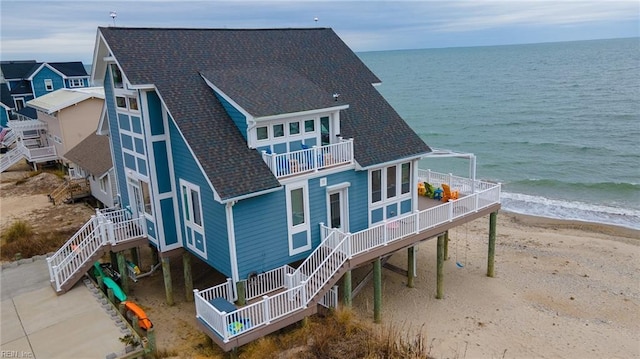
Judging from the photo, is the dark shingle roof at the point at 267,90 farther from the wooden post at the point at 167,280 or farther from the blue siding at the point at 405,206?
the wooden post at the point at 167,280

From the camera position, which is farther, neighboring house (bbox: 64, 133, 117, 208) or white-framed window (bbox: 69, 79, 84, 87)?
white-framed window (bbox: 69, 79, 84, 87)

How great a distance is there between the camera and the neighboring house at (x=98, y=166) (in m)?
26.2

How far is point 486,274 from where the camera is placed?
2248cm

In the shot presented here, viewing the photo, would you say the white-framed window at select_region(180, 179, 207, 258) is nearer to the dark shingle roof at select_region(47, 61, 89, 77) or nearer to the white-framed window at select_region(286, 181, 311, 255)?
the white-framed window at select_region(286, 181, 311, 255)

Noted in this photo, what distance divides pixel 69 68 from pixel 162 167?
46.3 meters

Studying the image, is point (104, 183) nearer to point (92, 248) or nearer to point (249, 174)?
point (92, 248)

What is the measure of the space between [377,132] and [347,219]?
3.72m

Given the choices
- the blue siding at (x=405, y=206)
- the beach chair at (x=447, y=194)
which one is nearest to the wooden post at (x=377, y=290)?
the blue siding at (x=405, y=206)

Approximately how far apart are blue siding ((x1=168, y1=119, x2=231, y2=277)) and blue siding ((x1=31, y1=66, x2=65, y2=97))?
44762 mm

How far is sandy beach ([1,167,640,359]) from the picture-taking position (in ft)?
54.4

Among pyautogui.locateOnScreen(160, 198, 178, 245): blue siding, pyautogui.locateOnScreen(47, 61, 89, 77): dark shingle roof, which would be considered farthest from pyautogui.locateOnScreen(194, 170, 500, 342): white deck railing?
pyautogui.locateOnScreen(47, 61, 89, 77): dark shingle roof

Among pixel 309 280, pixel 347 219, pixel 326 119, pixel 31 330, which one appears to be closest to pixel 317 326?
pixel 309 280

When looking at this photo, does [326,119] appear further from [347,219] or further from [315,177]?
[347,219]

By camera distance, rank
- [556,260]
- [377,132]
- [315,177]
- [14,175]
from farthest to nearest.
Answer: [14,175] → [556,260] → [377,132] → [315,177]
